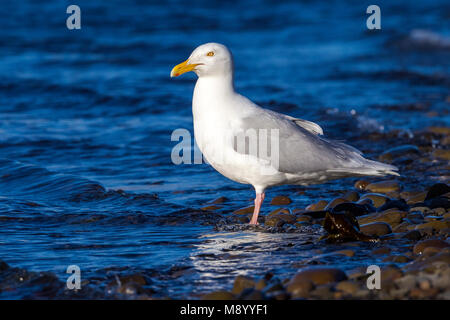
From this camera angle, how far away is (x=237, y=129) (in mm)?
6191

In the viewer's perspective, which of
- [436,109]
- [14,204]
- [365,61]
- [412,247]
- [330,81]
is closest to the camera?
[412,247]

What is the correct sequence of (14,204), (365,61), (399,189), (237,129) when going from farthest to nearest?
(365,61), (399,189), (14,204), (237,129)

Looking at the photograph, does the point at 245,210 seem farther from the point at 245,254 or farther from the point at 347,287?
the point at 347,287

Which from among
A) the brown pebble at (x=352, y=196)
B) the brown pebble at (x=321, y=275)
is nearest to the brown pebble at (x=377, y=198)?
the brown pebble at (x=352, y=196)

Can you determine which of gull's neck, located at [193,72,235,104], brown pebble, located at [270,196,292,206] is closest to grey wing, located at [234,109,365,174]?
gull's neck, located at [193,72,235,104]

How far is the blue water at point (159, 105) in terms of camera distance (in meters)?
6.02

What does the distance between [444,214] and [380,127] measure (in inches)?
183

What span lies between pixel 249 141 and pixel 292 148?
472 millimetres

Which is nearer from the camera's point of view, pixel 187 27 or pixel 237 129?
pixel 237 129

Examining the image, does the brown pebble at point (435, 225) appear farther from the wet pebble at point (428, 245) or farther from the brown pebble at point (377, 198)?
the brown pebble at point (377, 198)

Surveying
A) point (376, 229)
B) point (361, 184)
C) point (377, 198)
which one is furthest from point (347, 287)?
point (361, 184)
